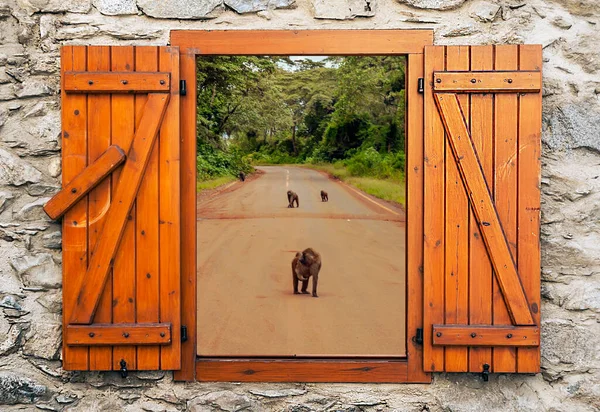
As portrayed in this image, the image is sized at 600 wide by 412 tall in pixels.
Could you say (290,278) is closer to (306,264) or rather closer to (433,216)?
(306,264)

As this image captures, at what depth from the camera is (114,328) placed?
327 centimetres

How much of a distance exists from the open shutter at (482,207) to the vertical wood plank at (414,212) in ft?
0.21

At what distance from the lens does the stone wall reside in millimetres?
3369

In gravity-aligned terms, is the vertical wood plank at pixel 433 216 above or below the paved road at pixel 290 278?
above

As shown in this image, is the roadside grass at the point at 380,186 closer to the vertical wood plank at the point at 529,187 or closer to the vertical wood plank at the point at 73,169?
the vertical wood plank at the point at 529,187

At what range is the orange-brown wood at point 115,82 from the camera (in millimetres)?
3230

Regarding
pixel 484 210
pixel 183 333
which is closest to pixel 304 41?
pixel 484 210

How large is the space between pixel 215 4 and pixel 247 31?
0.24 meters

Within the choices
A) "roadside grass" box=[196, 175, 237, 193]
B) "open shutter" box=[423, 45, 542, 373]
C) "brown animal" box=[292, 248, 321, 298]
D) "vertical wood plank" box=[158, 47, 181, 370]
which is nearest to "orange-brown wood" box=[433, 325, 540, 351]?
"open shutter" box=[423, 45, 542, 373]

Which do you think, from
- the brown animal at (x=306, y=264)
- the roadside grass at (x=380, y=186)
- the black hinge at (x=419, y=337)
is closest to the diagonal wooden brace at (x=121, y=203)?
the black hinge at (x=419, y=337)

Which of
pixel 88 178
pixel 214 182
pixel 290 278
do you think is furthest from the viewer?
pixel 214 182

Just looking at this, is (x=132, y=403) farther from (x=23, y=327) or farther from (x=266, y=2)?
(x=266, y=2)

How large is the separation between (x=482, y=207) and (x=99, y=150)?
6.54ft

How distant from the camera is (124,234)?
328cm
